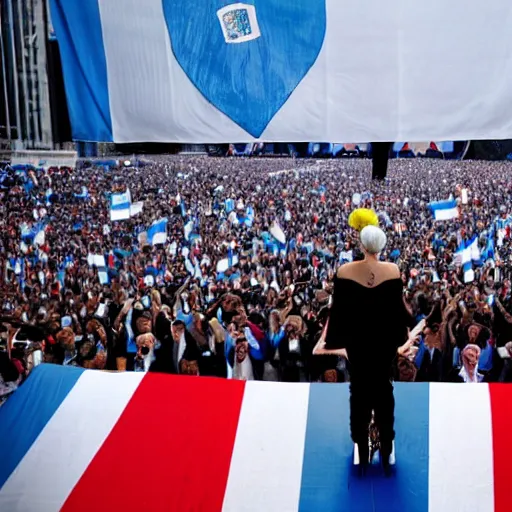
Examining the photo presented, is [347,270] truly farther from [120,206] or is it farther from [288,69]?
[120,206]

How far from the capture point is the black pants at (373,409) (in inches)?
77.2

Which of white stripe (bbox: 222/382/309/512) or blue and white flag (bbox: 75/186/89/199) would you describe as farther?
blue and white flag (bbox: 75/186/89/199)

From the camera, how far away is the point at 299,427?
234 cm

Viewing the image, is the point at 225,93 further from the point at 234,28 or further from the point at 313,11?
the point at 313,11

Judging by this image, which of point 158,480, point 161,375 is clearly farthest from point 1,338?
point 158,480

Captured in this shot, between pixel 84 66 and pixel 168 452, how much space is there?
192 cm

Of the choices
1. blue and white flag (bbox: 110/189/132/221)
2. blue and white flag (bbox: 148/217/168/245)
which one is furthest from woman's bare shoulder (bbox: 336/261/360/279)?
blue and white flag (bbox: 110/189/132/221)

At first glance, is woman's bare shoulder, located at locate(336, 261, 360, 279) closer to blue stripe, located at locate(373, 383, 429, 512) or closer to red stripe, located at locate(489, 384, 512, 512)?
blue stripe, located at locate(373, 383, 429, 512)

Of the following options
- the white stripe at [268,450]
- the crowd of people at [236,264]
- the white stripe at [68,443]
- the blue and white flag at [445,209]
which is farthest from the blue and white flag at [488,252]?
the white stripe at [68,443]

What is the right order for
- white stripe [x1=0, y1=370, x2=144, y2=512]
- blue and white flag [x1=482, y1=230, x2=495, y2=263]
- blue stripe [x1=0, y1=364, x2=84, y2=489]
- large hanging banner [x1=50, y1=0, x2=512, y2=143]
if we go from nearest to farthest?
white stripe [x1=0, y1=370, x2=144, y2=512] < blue stripe [x1=0, y1=364, x2=84, y2=489] < large hanging banner [x1=50, y1=0, x2=512, y2=143] < blue and white flag [x1=482, y1=230, x2=495, y2=263]

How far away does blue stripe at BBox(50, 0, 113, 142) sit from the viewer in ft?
9.97

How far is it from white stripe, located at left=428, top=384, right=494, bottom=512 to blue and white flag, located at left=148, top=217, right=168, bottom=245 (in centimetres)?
150

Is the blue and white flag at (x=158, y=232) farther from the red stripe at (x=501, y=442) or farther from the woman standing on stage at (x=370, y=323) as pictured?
the red stripe at (x=501, y=442)

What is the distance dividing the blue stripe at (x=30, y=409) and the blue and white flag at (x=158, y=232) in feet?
2.45
